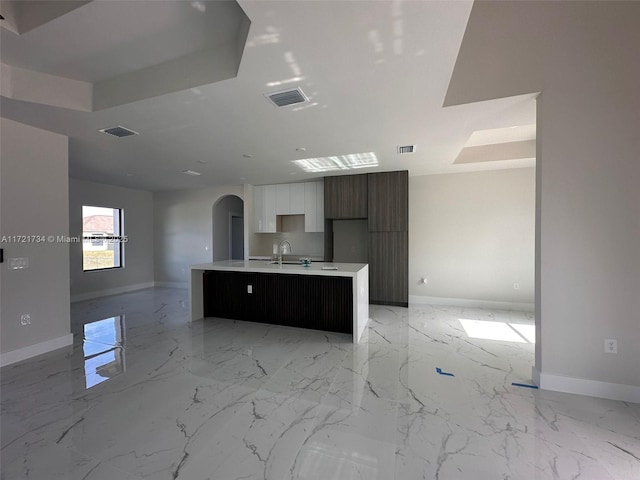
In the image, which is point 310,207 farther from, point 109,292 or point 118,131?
point 109,292

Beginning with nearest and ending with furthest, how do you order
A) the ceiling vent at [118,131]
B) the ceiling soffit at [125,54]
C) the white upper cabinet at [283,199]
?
the ceiling soffit at [125,54]
the ceiling vent at [118,131]
the white upper cabinet at [283,199]

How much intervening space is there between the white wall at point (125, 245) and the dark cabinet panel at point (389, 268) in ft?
19.8

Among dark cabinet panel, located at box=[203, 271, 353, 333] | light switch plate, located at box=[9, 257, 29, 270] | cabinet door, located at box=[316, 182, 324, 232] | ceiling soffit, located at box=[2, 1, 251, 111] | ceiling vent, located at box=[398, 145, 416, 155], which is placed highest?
ceiling soffit, located at box=[2, 1, 251, 111]

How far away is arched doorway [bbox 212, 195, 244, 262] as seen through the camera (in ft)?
23.1

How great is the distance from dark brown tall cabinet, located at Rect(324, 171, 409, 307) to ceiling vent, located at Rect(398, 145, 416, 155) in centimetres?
117

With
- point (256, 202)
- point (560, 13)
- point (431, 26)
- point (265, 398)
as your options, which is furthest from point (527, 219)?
point (256, 202)

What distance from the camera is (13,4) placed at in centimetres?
197

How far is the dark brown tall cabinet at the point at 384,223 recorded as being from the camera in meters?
5.08

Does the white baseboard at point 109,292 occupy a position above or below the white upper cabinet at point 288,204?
below

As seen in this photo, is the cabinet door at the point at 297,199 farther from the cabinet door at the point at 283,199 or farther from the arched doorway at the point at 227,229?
the arched doorway at the point at 227,229

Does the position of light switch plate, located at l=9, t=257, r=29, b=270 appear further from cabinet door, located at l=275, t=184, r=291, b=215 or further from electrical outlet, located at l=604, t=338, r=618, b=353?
electrical outlet, located at l=604, t=338, r=618, b=353

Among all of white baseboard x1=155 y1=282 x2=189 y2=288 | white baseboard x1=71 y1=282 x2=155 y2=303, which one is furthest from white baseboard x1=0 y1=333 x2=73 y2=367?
white baseboard x1=155 y1=282 x2=189 y2=288

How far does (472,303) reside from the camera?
5078 millimetres

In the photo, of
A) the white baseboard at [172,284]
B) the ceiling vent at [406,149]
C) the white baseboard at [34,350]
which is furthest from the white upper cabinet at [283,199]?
the white baseboard at [34,350]
